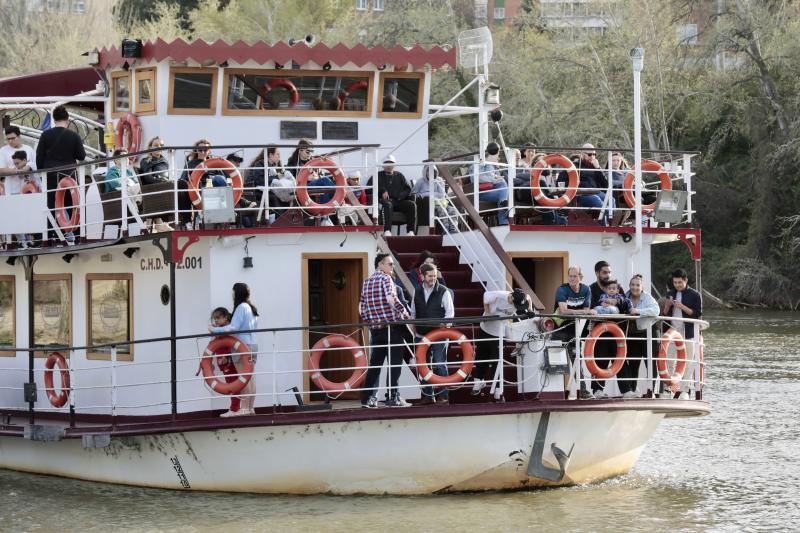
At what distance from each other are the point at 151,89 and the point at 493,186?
158 inches

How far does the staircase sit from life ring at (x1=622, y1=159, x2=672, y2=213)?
182cm

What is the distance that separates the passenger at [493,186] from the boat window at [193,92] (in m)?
3.14

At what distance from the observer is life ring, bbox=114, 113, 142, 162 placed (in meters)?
17.1

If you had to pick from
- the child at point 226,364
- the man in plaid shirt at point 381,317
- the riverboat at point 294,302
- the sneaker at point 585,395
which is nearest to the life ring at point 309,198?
the riverboat at point 294,302

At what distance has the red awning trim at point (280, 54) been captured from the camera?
1650 centimetres

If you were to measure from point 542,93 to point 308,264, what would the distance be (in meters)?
30.8

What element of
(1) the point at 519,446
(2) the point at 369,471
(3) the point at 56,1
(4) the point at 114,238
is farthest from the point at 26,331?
(3) the point at 56,1

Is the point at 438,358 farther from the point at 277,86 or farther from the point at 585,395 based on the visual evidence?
the point at 277,86

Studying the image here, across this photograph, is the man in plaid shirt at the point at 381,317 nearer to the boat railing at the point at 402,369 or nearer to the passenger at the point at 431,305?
the boat railing at the point at 402,369

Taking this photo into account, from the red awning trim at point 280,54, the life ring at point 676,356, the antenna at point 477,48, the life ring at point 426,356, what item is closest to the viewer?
the life ring at point 426,356

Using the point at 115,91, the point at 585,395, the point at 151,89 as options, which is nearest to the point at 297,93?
the point at 151,89

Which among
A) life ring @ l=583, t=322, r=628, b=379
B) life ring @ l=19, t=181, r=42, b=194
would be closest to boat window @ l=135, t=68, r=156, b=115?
life ring @ l=19, t=181, r=42, b=194

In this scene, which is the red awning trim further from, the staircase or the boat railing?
the boat railing

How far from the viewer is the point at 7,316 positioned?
1730cm
